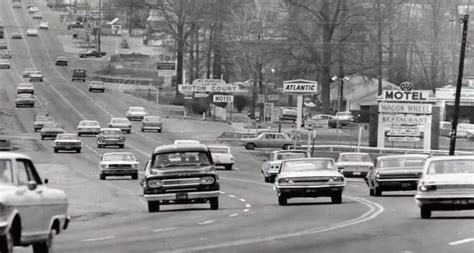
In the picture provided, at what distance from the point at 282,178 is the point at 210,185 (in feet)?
9.89

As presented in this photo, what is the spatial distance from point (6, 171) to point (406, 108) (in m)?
60.6

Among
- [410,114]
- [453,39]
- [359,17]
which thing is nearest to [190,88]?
[359,17]

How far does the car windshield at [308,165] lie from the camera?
34.1 metres

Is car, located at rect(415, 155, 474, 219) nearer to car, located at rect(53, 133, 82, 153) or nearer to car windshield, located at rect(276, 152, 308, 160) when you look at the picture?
car windshield, located at rect(276, 152, 308, 160)

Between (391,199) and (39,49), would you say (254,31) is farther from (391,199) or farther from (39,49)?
(391,199)

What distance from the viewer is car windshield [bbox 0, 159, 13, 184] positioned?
56.4ft

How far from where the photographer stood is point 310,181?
3325 cm

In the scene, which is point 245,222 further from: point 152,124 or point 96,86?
point 96,86

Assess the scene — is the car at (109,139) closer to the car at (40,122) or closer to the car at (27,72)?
the car at (40,122)

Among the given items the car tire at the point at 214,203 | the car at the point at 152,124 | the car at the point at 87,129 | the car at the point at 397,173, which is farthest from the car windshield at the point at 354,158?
the car at the point at 152,124

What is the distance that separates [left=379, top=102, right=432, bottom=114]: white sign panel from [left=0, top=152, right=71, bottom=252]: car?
58061mm

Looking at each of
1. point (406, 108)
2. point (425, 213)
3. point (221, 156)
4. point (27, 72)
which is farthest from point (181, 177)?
point (27, 72)

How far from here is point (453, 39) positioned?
442ft

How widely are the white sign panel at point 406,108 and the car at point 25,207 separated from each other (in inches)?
2286
